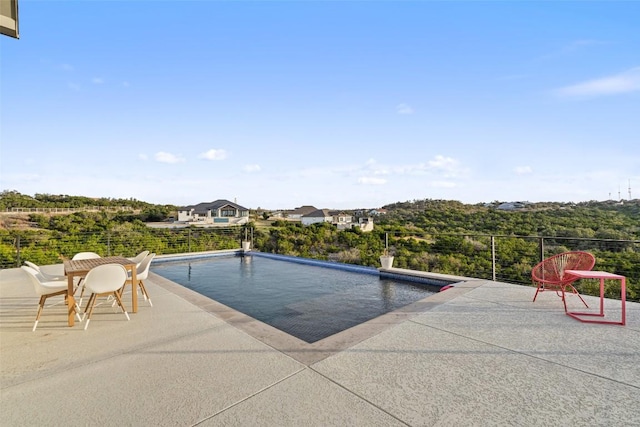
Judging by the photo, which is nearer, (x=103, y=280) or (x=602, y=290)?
(x=602, y=290)

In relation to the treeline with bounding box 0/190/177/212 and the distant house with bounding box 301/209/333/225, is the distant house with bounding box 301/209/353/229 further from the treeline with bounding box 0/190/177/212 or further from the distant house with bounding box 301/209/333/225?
the treeline with bounding box 0/190/177/212

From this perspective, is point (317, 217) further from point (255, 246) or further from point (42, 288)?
point (42, 288)

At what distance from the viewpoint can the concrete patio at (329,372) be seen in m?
1.71

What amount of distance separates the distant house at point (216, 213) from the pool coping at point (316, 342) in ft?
105

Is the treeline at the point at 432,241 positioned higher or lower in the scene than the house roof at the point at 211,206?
lower

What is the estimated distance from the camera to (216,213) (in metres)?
36.3

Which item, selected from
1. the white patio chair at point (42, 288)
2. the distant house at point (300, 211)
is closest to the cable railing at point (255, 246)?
the white patio chair at point (42, 288)

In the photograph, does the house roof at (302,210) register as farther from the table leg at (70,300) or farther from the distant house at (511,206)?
the table leg at (70,300)

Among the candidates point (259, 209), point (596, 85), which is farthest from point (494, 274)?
point (259, 209)

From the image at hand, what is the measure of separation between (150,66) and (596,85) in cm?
1207

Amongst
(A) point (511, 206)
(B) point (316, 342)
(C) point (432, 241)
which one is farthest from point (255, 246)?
(A) point (511, 206)

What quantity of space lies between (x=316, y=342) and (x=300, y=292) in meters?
2.75

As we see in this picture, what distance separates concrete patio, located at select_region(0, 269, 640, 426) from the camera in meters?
1.71

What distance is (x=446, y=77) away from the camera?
827 centimetres
